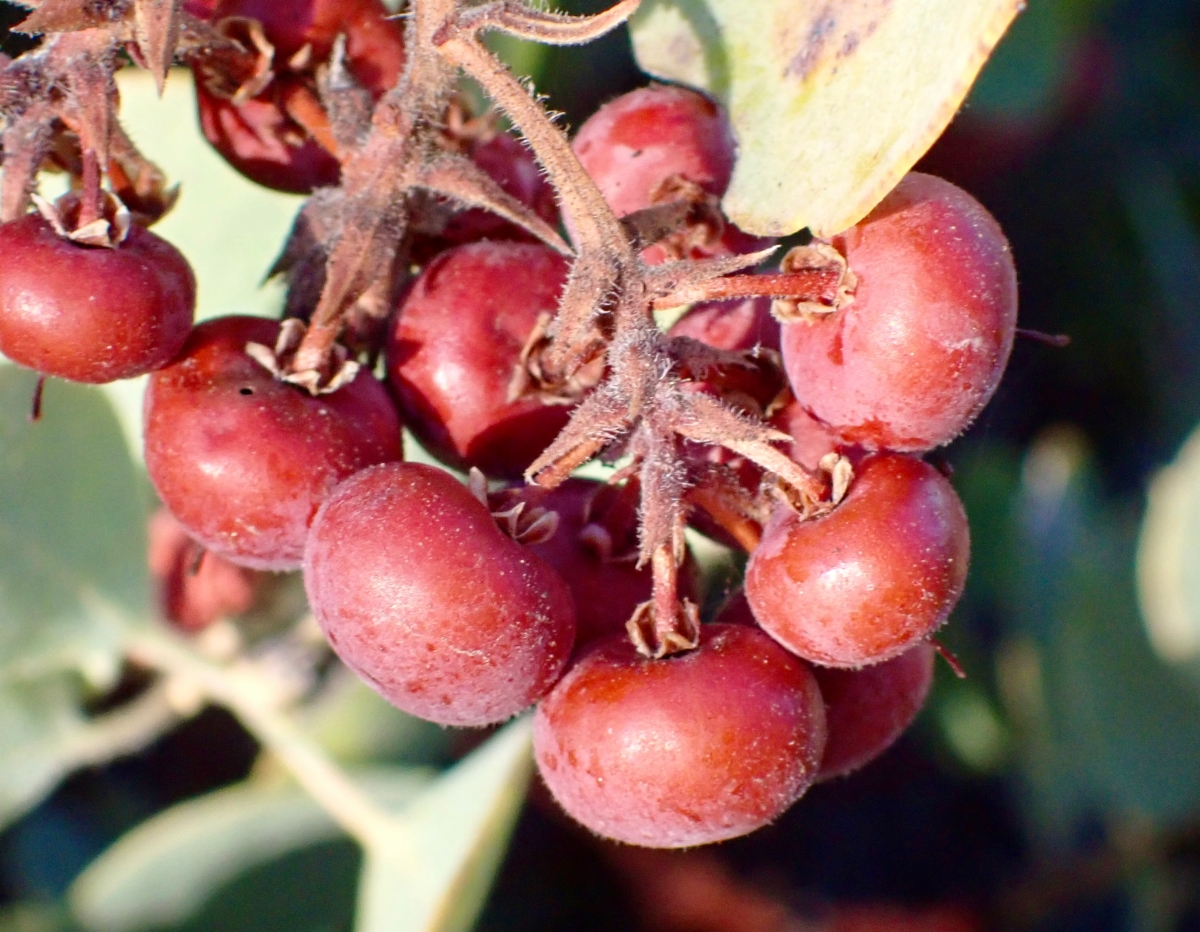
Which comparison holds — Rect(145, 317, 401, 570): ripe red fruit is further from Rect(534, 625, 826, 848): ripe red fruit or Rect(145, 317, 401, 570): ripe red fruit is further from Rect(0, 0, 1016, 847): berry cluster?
Rect(534, 625, 826, 848): ripe red fruit

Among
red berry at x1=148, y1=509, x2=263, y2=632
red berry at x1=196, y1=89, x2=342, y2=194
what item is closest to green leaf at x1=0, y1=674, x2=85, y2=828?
red berry at x1=148, y1=509, x2=263, y2=632

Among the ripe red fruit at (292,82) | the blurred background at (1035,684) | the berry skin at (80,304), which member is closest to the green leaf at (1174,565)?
the blurred background at (1035,684)

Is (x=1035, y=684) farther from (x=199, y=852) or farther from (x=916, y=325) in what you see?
(x=916, y=325)

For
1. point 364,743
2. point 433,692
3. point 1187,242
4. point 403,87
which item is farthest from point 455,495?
point 1187,242

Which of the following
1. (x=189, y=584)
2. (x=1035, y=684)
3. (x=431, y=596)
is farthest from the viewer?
(x=1035, y=684)

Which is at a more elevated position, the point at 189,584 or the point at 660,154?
the point at 660,154

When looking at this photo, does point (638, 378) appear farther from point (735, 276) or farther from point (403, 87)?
point (403, 87)

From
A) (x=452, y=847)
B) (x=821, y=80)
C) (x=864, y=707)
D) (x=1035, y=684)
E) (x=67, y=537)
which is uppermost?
(x=821, y=80)

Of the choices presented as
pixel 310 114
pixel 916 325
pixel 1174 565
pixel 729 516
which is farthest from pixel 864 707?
pixel 1174 565
